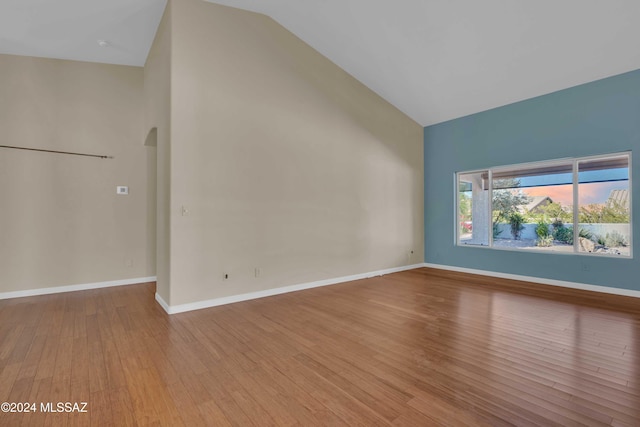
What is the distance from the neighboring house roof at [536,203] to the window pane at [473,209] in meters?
0.70

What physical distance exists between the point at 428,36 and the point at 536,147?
2834mm

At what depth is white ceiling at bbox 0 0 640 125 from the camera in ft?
12.1

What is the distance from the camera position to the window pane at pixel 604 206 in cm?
453

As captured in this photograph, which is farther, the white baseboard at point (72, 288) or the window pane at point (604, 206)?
the window pane at point (604, 206)

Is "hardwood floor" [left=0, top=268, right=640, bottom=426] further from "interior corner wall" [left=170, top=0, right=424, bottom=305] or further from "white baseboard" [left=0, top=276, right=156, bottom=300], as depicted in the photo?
"interior corner wall" [left=170, top=0, right=424, bottom=305]

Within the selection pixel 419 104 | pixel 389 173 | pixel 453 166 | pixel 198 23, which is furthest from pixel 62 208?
pixel 453 166

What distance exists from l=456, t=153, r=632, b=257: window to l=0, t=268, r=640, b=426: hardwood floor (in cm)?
111

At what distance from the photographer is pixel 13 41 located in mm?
4117

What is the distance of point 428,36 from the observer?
14.4 ft

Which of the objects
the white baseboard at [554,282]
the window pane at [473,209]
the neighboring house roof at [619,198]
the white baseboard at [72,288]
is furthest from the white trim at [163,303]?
the neighboring house roof at [619,198]

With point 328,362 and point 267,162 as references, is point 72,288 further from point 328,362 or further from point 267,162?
point 328,362

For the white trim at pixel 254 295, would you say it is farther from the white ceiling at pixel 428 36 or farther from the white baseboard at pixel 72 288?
the white ceiling at pixel 428 36

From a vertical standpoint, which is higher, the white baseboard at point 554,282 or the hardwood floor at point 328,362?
the white baseboard at point 554,282

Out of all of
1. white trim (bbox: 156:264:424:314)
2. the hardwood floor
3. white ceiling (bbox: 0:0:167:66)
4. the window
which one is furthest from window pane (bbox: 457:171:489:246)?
white ceiling (bbox: 0:0:167:66)
